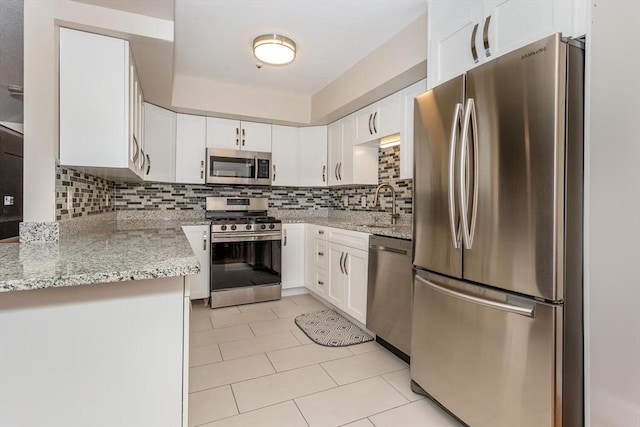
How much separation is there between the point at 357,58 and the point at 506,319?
91.9 inches

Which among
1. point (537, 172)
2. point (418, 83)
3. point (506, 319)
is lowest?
point (506, 319)

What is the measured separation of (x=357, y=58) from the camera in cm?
278

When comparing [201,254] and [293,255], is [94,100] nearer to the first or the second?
[201,254]

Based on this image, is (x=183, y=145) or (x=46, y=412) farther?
(x=183, y=145)

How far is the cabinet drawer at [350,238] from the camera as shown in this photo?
99.0 inches

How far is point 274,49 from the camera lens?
96.5 inches


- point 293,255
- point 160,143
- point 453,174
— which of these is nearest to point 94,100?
point 160,143

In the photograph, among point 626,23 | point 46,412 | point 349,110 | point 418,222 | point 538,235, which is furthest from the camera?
point 349,110

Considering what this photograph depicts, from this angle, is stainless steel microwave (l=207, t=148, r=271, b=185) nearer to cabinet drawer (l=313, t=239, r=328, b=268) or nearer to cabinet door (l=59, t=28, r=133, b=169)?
cabinet drawer (l=313, t=239, r=328, b=268)

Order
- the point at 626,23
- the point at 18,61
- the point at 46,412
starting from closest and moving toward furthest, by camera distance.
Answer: the point at 46,412
the point at 626,23
the point at 18,61

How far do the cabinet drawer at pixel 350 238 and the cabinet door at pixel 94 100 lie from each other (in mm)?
1648

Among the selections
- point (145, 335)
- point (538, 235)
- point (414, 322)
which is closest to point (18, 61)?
point (145, 335)

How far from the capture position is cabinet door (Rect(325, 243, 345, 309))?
9.39ft

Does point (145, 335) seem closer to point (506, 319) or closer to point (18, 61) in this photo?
point (506, 319)
